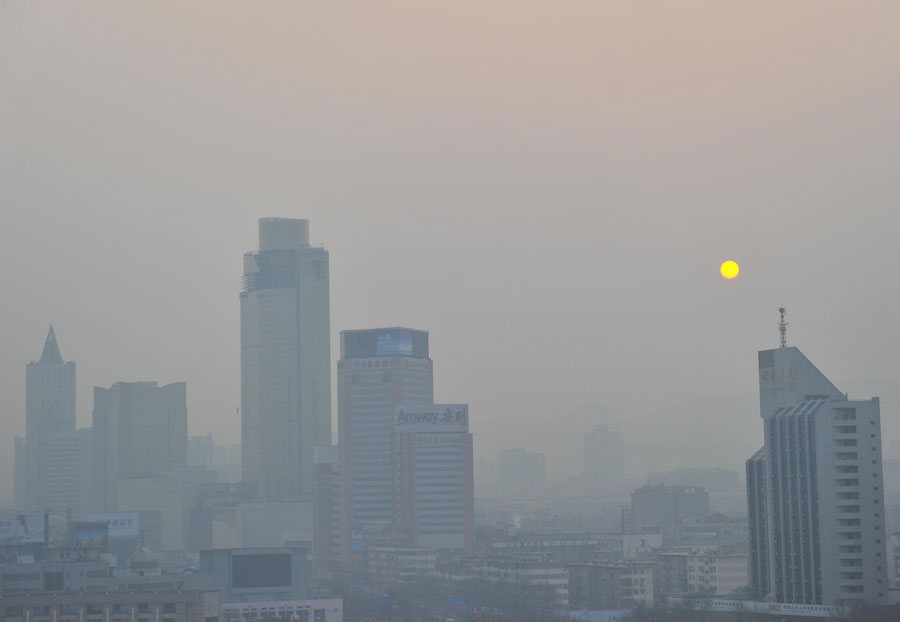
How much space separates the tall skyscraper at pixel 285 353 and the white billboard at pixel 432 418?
35089mm

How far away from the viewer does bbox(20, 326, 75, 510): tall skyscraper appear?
13912 centimetres

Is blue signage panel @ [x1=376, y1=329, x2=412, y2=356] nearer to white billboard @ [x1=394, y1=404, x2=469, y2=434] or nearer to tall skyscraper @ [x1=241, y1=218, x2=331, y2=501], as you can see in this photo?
white billboard @ [x1=394, y1=404, x2=469, y2=434]

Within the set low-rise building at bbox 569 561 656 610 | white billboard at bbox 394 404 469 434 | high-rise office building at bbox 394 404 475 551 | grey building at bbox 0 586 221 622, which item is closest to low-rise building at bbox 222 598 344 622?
grey building at bbox 0 586 221 622

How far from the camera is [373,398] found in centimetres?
10500

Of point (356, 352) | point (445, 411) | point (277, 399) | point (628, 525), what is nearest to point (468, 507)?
point (445, 411)

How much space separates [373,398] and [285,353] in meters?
28.6

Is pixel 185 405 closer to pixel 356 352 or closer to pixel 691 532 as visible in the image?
pixel 356 352

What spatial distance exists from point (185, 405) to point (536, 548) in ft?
195

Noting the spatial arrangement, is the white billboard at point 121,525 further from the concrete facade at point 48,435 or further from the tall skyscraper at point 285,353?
the concrete facade at point 48,435

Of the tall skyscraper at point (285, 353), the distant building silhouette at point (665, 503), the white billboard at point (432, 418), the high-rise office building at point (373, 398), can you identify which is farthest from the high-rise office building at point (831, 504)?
the tall skyscraper at point (285, 353)

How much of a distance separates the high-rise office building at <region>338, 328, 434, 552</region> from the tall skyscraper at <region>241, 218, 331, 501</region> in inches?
1025

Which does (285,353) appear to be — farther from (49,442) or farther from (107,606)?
(107,606)

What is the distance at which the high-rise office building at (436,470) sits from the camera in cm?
9706

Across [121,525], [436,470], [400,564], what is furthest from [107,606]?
[436,470]
